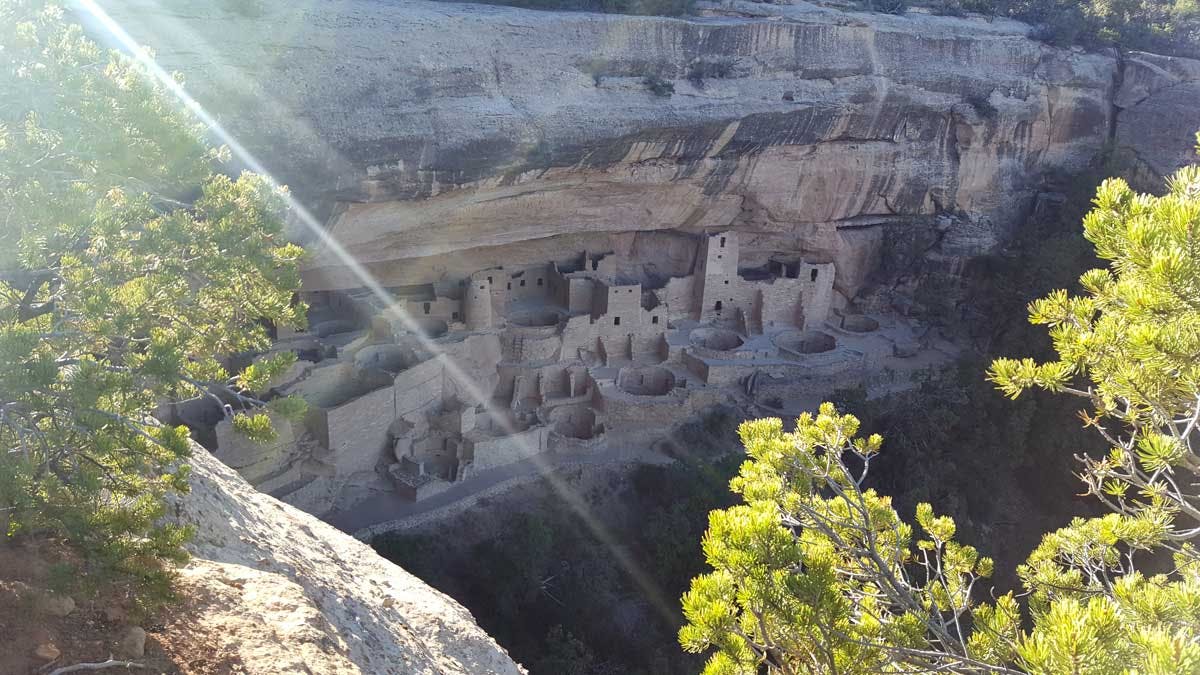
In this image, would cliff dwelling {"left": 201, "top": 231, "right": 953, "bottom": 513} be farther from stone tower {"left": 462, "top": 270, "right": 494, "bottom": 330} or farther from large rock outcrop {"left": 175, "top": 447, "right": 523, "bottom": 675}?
large rock outcrop {"left": 175, "top": 447, "right": 523, "bottom": 675}

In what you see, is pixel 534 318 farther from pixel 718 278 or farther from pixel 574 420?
pixel 718 278

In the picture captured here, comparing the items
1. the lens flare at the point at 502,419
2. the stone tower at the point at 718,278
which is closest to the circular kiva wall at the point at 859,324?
the stone tower at the point at 718,278

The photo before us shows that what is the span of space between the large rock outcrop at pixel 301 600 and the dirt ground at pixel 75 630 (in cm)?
8

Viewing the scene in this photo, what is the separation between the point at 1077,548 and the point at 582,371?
29.9ft

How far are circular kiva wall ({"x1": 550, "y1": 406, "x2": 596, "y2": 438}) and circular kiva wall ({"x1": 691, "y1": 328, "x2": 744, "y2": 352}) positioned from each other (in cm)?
255

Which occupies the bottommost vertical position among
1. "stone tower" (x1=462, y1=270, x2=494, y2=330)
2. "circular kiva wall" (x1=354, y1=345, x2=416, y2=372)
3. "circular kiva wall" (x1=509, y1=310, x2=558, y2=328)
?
"circular kiva wall" (x1=509, y1=310, x2=558, y2=328)

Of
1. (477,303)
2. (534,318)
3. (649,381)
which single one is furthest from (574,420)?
(477,303)

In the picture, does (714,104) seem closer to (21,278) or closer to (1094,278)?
(1094,278)

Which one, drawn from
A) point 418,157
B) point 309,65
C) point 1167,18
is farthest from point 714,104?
point 1167,18

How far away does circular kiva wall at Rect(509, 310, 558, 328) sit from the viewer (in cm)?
1284

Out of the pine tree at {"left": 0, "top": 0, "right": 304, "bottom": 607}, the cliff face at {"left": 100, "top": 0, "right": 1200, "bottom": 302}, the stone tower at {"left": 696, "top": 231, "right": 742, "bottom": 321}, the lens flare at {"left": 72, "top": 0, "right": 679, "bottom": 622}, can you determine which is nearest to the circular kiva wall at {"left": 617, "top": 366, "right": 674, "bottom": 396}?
the stone tower at {"left": 696, "top": 231, "right": 742, "bottom": 321}

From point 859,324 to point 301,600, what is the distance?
1379 cm

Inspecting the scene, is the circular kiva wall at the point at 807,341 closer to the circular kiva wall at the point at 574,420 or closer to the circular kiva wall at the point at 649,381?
the circular kiva wall at the point at 649,381

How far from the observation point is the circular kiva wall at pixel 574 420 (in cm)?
1228
